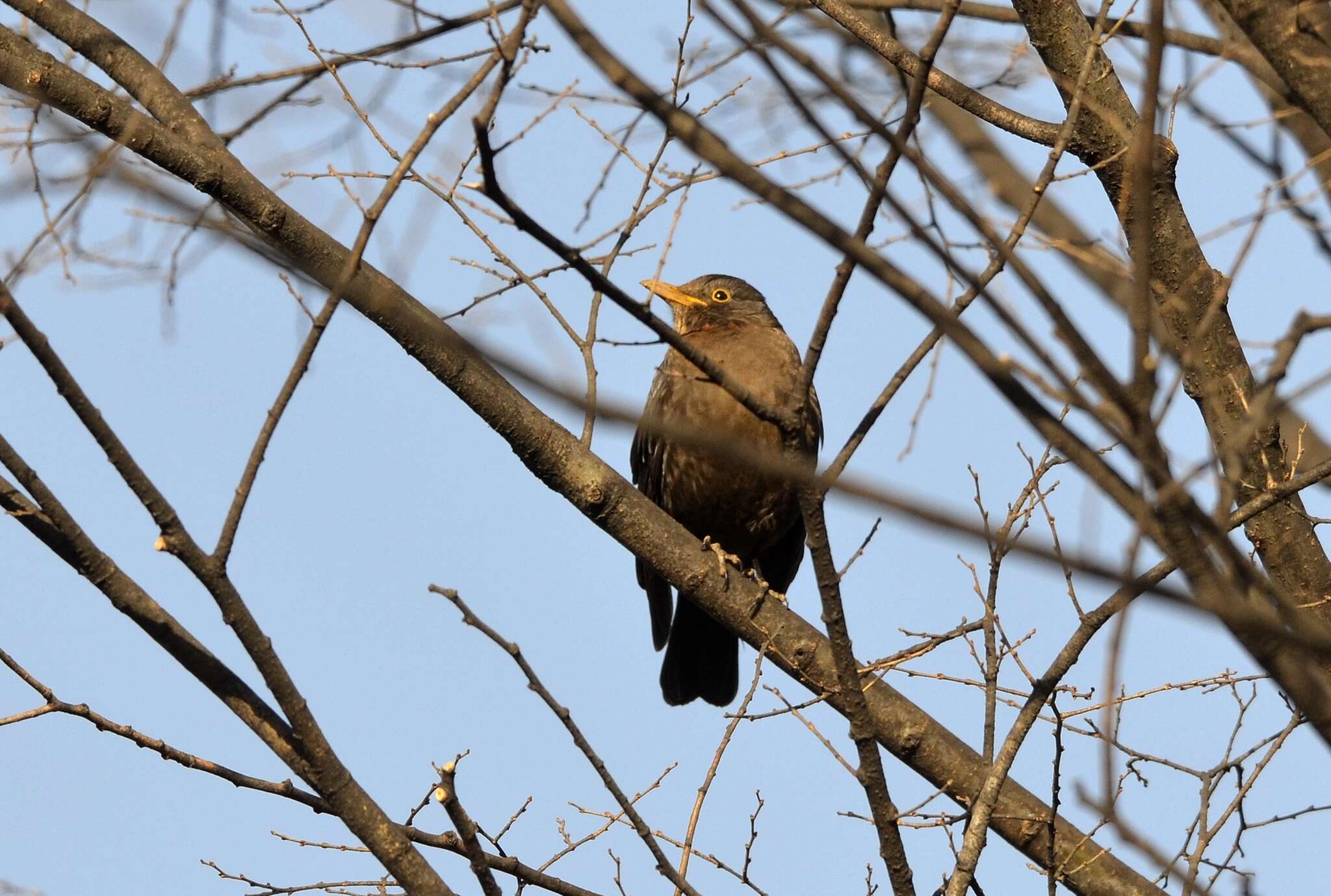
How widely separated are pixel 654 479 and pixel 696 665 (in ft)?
3.12

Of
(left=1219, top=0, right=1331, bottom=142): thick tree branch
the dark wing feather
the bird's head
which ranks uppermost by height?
the bird's head

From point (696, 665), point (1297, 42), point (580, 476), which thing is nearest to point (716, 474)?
point (696, 665)

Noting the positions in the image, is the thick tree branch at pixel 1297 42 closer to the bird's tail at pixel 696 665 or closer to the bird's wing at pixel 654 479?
the bird's wing at pixel 654 479

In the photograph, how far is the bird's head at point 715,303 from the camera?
6.50m

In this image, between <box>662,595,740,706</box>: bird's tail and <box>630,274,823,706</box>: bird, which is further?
<box>662,595,740,706</box>: bird's tail

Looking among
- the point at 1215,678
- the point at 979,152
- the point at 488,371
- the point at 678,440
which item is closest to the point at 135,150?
the point at 488,371

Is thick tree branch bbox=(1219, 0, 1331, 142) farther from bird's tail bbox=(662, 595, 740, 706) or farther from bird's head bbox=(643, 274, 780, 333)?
bird's tail bbox=(662, 595, 740, 706)

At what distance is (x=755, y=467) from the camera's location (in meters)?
1.67

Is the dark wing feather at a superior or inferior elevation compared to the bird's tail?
superior

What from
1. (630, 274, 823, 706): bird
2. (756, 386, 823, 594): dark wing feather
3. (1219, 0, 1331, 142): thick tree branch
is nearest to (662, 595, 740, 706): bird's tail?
(630, 274, 823, 706): bird

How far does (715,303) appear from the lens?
659 centimetres

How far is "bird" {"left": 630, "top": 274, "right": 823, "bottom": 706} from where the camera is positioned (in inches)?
224

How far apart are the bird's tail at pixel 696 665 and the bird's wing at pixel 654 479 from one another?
0.14 meters

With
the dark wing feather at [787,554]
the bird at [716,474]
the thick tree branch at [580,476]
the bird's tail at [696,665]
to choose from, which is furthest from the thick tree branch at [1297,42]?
the bird's tail at [696,665]
